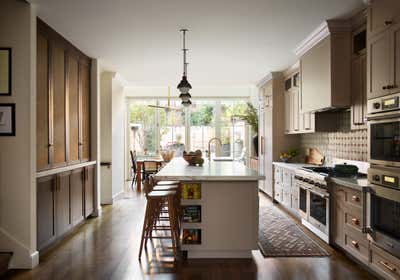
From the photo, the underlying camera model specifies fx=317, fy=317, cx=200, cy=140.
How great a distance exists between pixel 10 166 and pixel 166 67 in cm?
343

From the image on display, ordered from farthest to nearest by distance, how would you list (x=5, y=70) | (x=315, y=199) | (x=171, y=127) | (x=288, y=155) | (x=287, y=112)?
1. (x=171, y=127)
2. (x=287, y=112)
3. (x=288, y=155)
4. (x=315, y=199)
5. (x=5, y=70)

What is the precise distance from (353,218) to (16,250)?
11.1ft

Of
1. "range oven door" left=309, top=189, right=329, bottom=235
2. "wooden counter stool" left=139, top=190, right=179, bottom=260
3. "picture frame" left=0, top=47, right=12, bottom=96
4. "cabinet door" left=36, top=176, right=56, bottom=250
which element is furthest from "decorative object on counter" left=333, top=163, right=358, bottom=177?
"picture frame" left=0, top=47, right=12, bottom=96

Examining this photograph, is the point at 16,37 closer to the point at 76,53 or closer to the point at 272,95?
the point at 76,53

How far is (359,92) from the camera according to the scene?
11.8 ft

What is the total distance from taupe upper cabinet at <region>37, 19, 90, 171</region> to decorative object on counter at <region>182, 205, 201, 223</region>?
166 centimetres

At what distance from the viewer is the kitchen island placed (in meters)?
3.37

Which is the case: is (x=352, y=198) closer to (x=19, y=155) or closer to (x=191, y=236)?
(x=191, y=236)

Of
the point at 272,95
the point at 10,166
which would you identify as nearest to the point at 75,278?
the point at 10,166

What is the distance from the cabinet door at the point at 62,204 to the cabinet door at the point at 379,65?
3596 mm

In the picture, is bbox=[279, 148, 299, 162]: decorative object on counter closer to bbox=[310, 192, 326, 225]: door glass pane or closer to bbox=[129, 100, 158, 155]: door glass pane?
bbox=[310, 192, 326, 225]: door glass pane

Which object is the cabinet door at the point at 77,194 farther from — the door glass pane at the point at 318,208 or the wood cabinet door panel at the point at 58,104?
the door glass pane at the point at 318,208

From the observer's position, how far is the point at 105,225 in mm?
4734

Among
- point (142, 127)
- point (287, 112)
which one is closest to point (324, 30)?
point (287, 112)
